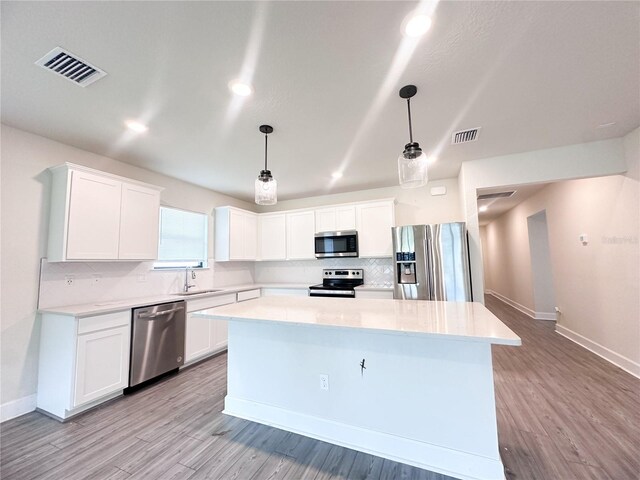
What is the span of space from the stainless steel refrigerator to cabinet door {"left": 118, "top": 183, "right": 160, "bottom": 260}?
314 centimetres

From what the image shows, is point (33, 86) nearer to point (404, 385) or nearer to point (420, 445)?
point (404, 385)

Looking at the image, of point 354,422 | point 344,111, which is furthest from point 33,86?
point 354,422

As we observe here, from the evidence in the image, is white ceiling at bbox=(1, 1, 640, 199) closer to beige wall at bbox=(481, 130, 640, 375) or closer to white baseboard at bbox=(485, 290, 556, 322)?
beige wall at bbox=(481, 130, 640, 375)

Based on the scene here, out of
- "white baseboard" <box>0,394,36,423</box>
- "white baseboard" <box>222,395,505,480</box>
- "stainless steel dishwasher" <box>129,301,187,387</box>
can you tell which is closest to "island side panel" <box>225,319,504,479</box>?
"white baseboard" <box>222,395,505,480</box>

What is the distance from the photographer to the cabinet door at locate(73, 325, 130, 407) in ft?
7.87

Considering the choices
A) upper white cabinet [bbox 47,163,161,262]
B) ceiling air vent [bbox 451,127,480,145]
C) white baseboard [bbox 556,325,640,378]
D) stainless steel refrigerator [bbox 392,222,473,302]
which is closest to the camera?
upper white cabinet [bbox 47,163,161,262]

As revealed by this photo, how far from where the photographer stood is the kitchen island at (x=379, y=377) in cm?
162

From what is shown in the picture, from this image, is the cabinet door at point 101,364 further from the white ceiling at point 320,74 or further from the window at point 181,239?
the white ceiling at point 320,74

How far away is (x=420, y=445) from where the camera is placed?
1.75 m

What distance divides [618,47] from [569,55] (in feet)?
0.88

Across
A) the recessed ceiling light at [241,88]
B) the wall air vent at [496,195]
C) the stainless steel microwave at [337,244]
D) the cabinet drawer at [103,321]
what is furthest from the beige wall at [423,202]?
the cabinet drawer at [103,321]

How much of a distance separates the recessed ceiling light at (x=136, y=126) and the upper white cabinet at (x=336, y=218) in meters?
2.80

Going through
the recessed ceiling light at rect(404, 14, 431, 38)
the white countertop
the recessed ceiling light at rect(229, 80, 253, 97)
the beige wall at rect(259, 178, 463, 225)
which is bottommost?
the white countertop

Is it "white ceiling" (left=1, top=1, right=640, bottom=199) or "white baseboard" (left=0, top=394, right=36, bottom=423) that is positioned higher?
"white ceiling" (left=1, top=1, right=640, bottom=199)
